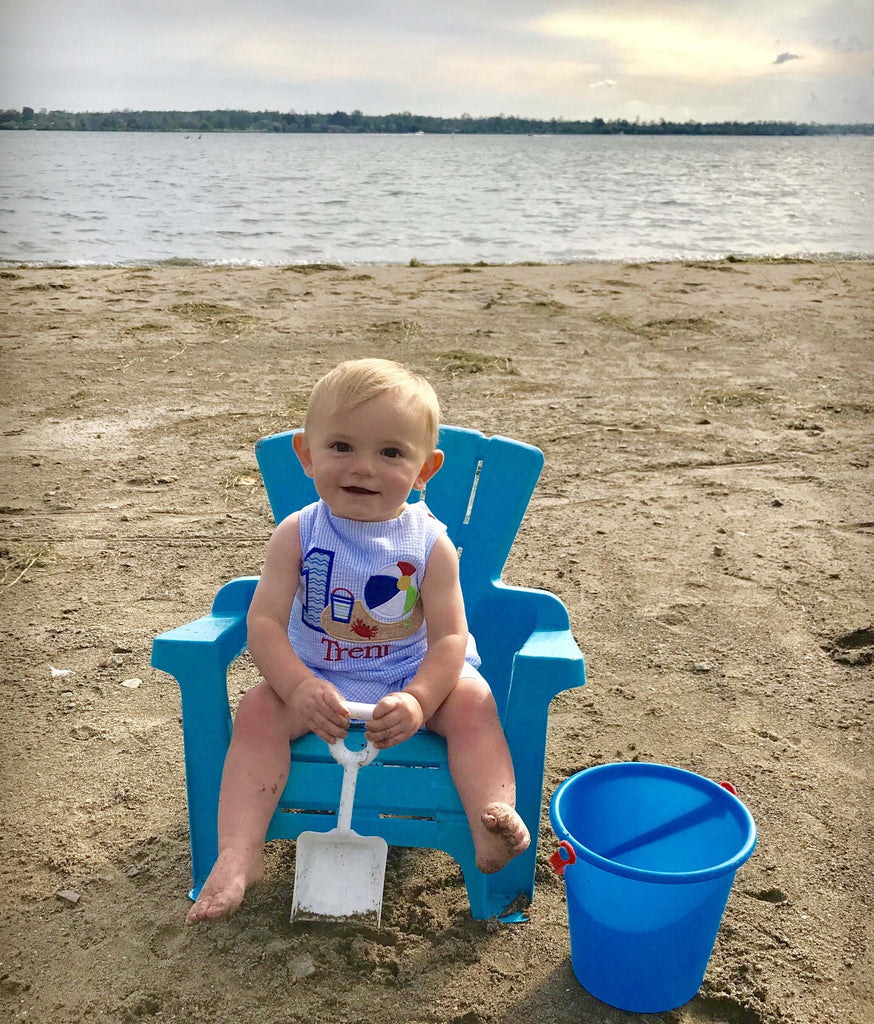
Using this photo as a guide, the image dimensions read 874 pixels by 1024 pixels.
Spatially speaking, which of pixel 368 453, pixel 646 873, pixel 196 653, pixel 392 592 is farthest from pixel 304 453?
pixel 646 873

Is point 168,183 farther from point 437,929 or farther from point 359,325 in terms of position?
point 437,929

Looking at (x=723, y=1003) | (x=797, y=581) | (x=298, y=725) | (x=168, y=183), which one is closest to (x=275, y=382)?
(x=797, y=581)

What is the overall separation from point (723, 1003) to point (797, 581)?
2.01m

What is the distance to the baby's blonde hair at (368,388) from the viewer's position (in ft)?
6.14

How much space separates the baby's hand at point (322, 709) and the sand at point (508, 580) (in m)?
0.47

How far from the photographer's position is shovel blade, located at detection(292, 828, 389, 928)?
190cm

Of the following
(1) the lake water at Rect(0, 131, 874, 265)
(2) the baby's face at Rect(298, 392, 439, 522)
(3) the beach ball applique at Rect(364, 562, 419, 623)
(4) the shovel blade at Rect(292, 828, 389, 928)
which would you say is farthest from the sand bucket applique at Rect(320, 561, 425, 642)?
(1) the lake water at Rect(0, 131, 874, 265)

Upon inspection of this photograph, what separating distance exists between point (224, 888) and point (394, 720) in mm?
415

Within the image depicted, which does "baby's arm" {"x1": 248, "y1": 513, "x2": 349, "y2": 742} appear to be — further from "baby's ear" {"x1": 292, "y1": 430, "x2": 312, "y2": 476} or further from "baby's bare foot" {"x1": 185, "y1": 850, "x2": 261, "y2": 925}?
"baby's bare foot" {"x1": 185, "y1": 850, "x2": 261, "y2": 925}

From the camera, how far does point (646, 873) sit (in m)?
1.57

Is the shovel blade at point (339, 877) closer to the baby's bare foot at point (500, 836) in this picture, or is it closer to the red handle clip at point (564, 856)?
the baby's bare foot at point (500, 836)

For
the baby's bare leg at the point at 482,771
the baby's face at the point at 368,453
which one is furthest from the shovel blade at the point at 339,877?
the baby's face at the point at 368,453

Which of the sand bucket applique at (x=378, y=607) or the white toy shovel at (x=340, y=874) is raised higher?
the sand bucket applique at (x=378, y=607)

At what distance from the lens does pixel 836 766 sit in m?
2.52
